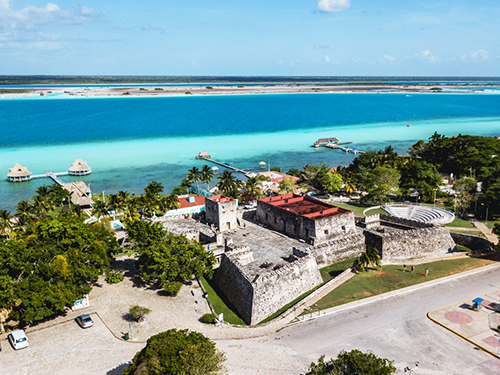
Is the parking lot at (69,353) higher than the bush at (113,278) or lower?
lower

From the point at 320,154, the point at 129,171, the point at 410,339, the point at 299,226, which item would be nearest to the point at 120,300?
the point at 299,226

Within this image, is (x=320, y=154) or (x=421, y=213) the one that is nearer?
(x=421, y=213)

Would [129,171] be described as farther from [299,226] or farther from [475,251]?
[475,251]

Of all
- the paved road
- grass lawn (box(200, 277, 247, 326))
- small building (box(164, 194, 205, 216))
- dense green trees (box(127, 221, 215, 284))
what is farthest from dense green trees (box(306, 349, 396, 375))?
small building (box(164, 194, 205, 216))

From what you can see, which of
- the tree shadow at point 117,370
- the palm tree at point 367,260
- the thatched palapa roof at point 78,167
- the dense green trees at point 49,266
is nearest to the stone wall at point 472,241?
the palm tree at point 367,260

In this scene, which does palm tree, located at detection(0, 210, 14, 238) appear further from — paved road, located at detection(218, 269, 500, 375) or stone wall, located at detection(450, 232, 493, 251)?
stone wall, located at detection(450, 232, 493, 251)

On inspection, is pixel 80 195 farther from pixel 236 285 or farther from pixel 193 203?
pixel 236 285

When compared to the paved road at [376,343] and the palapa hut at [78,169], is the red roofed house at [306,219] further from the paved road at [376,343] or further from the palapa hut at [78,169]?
the palapa hut at [78,169]

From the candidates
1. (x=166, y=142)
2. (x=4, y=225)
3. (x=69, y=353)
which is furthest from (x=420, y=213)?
(x=166, y=142)
